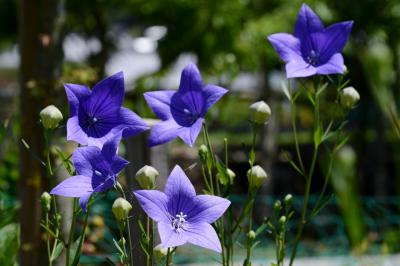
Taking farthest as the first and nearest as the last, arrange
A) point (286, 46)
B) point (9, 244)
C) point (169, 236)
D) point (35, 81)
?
point (35, 81) → point (9, 244) → point (286, 46) → point (169, 236)

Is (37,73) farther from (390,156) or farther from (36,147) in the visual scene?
(390,156)

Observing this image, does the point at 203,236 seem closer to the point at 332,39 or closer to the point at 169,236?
the point at 169,236

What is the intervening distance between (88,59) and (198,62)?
342 cm

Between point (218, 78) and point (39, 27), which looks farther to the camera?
point (218, 78)

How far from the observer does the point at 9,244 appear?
1392mm

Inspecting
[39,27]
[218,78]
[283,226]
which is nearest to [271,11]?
[218,78]

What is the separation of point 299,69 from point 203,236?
0.36m

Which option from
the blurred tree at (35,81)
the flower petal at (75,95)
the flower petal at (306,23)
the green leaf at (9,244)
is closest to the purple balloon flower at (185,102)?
the flower petal at (75,95)

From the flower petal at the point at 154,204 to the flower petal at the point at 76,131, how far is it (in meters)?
0.17

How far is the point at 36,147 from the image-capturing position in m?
2.46

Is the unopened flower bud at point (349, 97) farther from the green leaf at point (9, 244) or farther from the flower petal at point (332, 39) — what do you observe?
the green leaf at point (9, 244)

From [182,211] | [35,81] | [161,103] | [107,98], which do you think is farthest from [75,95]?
[35,81]

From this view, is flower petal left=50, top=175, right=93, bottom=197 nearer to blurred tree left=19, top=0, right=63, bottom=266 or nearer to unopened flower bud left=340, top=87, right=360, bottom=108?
unopened flower bud left=340, top=87, right=360, bottom=108

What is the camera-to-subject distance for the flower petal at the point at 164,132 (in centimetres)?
111
